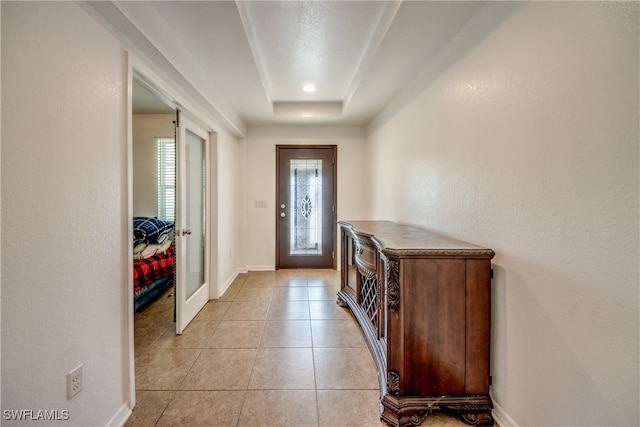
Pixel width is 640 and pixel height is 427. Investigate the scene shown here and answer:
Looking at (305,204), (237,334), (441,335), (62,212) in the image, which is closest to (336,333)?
(237,334)

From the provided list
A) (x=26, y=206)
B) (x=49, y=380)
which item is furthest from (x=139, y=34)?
(x=49, y=380)

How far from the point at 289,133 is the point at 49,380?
3.83 meters

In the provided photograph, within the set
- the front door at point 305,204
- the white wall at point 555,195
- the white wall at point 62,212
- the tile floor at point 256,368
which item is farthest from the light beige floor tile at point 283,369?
the front door at point 305,204

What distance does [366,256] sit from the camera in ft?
6.93

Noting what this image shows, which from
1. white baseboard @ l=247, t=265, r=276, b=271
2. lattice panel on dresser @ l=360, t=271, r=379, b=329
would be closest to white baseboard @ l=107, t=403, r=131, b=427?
lattice panel on dresser @ l=360, t=271, r=379, b=329

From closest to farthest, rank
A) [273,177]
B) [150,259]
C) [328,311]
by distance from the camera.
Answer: [328,311]
[150,259]
[273,177]

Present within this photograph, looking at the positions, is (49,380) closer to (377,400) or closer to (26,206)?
(26,206)

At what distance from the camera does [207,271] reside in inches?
122

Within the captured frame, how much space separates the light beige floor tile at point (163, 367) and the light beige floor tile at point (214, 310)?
0.57 m

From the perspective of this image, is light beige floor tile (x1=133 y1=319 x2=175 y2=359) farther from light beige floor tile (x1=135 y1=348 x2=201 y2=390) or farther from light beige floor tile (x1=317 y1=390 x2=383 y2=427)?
light beige floor tile (x1=317 y1=390 x2=383 y2=427)

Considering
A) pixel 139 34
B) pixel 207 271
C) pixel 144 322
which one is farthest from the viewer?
pixel 207 271

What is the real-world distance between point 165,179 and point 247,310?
2.42m

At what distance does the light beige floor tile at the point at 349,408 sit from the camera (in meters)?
1.44

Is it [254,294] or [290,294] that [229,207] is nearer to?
[254,294]
